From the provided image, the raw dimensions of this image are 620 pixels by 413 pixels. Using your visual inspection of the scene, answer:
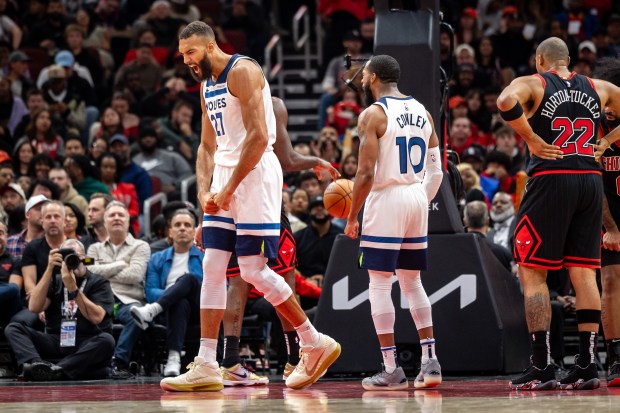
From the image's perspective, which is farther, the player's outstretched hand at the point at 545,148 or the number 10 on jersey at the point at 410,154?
the number 10 on jersey at the point at 410,154

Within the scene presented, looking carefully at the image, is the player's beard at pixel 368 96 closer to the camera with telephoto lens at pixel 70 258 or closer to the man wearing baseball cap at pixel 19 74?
the camera with telephoto lens at pixel 70 258

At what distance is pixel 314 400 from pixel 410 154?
2.05 meters

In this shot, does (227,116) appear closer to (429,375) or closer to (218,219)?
(218,219)

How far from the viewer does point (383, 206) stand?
8.45m

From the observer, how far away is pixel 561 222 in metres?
8.09

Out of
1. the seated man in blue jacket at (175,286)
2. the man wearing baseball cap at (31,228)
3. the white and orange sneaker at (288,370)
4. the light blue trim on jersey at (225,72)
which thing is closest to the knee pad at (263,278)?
the light blue trim on jersey at (225,72)

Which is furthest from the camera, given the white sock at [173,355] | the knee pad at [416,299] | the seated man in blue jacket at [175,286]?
the seated man in blue jacket at [175,286]

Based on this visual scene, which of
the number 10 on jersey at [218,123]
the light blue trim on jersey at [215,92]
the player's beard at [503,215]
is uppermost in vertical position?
the light blue trim on jersey at [215,92]

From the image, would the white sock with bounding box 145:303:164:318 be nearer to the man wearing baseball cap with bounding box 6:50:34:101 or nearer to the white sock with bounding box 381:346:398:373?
the white sock with bounding box 381:346:398:373

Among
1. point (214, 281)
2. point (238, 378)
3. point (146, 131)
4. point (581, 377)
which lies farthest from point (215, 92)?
point (146, 131)

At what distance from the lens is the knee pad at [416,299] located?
8.52 meters

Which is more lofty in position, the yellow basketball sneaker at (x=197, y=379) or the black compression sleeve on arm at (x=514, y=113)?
the black compression sleeve on arm at (x=514, y=113)

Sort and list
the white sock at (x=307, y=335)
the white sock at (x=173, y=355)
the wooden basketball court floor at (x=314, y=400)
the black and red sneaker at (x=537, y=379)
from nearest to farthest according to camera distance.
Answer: the wooden basketball court floor at (x=314, y=400) → the black and red sneaker at (x=537, y=379) → the white sock at (x=307, y=335) → the white sock at (x=173, y=355)

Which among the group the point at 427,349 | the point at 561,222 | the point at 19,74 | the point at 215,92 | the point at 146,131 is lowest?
the point at 427,349
